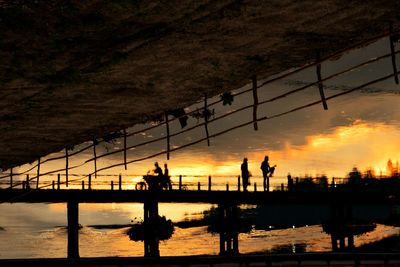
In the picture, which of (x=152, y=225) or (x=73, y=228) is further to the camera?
(x=152, y=225)

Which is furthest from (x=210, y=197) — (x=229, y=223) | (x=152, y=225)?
(x=229, y=223)

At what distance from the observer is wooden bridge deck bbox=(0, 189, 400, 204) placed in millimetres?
35000

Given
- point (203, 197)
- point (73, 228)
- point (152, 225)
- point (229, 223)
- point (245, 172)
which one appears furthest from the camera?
point (229, 223)

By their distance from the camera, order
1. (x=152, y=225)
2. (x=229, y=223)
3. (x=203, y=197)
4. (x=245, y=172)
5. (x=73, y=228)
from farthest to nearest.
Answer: (x=229, y=223), (x=152, y=225), (x=73, y=228), (x=203, y=197), (x=245, y=172)

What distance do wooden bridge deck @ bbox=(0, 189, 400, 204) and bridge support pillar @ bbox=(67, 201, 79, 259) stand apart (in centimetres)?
171

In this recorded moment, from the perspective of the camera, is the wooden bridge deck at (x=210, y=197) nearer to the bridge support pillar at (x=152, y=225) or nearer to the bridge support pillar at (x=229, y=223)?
the bridge support pillar at (x=152, y=225)

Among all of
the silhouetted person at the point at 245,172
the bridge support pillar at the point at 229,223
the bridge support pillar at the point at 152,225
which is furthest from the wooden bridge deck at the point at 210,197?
the bridge support pillar at the point at 229,223

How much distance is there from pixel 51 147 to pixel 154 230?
25.9 metres

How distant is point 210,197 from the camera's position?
36.7 m

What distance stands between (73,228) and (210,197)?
8.20m

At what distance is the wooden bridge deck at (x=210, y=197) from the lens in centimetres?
3500

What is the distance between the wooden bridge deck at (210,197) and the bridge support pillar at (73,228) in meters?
1.71

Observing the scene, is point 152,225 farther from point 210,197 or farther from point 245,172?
point 245,172

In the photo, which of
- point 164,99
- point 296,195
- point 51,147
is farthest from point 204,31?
point 296,195
